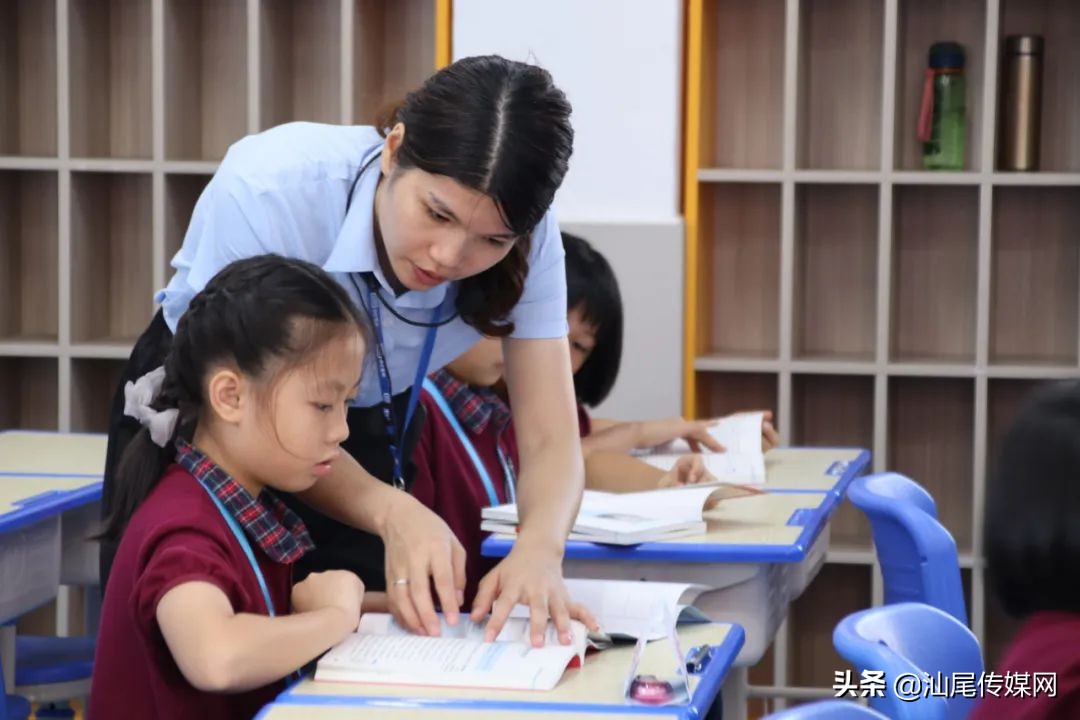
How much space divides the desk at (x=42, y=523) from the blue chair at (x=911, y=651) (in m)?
1.12

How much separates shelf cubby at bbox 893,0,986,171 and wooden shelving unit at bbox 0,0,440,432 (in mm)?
1223

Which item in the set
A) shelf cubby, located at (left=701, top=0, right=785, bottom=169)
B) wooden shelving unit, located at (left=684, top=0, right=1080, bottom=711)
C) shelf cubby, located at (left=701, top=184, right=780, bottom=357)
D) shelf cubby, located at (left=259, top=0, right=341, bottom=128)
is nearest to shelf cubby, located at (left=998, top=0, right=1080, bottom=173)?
wooden shelving unit, located at (left=684, top=0, right=1080, bottom=711)

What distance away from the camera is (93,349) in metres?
4.06

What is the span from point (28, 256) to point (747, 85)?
203 centimetres

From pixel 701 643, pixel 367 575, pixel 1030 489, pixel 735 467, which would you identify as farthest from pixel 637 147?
pixel 1030 489

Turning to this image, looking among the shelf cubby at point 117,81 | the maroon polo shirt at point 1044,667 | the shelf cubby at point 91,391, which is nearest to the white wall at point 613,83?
the shelf cubby at point 117,81

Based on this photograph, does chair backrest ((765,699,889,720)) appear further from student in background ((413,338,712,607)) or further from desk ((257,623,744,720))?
student in background ((413,338,712,607))

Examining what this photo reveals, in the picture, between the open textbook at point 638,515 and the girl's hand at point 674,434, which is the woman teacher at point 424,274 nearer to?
the open textbook at point 638,515

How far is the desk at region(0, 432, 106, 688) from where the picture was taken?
2.58m

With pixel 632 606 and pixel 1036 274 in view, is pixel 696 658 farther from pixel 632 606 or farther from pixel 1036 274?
pixel 1036 274

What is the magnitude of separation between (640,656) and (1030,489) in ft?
1.98

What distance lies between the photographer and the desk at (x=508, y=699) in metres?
1.44

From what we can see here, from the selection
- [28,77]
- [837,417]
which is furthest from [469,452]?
[28,77]

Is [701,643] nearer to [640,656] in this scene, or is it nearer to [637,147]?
[640,656]
